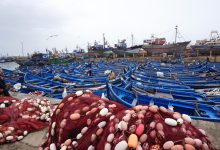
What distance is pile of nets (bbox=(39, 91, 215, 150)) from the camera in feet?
6.24

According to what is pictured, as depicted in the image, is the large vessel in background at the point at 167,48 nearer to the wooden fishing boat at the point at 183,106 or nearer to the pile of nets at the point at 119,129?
the wooden fishing boat at the point at 183,106

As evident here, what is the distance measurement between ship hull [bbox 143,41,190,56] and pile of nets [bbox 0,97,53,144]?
49154 mm

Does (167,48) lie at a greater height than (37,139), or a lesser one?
greater

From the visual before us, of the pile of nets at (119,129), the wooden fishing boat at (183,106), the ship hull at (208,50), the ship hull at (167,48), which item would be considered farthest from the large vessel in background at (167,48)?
the pile of nets at (119,129)

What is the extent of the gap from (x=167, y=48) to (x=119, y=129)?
52645 millimetres

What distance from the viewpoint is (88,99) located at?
9.85 ft

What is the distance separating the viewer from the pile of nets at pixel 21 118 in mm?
4203

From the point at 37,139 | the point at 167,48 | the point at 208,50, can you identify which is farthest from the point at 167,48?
the point at 37,139

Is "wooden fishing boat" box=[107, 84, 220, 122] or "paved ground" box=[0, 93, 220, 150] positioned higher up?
"paved ground" box=[0, 93, 220, 150]

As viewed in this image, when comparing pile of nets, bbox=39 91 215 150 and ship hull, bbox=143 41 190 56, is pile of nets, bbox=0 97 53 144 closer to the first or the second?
pile of nets, bbox=39 91 215 150

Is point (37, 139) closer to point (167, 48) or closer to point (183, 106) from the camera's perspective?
point (183, 106)

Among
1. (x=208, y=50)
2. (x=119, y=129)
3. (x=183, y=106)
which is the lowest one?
(x=183, y=106)

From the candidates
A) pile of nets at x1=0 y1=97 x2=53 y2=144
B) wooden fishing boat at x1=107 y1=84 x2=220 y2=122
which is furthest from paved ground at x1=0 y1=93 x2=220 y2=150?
wooden fishing boat at x1=107 y1=84 x2=220 y2=122

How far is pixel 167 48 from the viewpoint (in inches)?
2048
